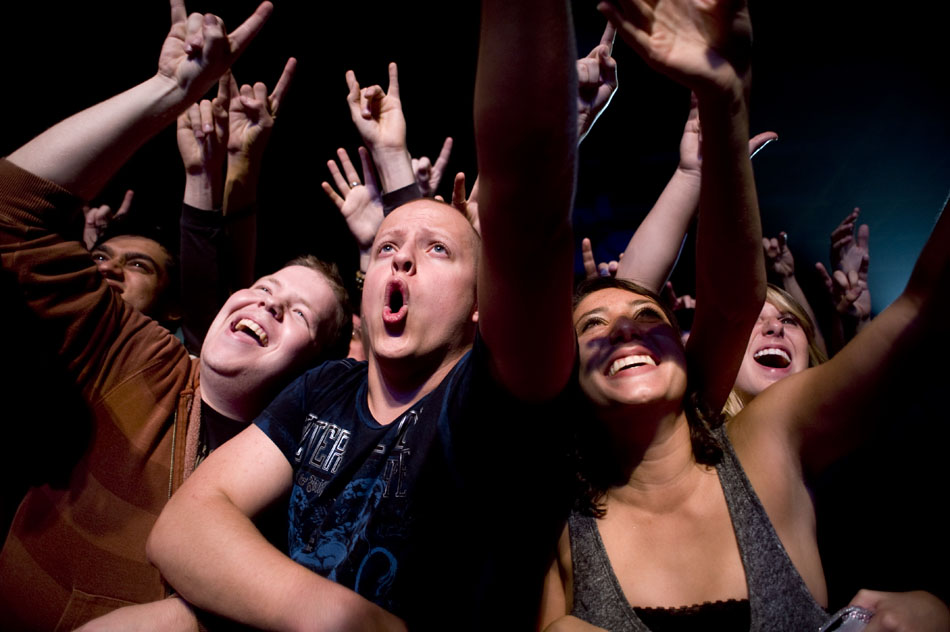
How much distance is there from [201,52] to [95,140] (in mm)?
395

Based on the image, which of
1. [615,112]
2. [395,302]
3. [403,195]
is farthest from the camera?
[615,112]

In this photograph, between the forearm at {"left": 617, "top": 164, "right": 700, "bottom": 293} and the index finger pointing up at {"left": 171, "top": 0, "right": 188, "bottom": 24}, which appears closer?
the index finger pointing up at {"left": 171, "top": 0, "right": 188, "bottom": 24}

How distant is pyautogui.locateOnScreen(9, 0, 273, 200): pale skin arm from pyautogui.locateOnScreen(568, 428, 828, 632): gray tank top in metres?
1.60

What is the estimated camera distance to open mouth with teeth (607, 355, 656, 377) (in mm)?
1264

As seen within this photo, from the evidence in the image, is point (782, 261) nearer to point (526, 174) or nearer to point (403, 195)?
point (403, 195)

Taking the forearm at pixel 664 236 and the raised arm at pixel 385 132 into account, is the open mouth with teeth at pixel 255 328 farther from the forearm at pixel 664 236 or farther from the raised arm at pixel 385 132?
the forearm at pixel 664 236

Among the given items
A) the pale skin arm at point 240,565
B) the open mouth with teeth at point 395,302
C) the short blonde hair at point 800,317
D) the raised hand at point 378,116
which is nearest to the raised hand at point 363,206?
the raised hand at point 378,116

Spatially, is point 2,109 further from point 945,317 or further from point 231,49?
point 945,317

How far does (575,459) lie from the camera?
139cm

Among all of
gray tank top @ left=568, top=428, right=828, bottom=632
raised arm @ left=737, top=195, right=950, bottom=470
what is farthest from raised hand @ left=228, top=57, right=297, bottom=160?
raised arm @ left=737, top=195, right=950, bottom=470

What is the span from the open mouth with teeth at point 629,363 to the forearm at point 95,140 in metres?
1.45

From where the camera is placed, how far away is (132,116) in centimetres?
145

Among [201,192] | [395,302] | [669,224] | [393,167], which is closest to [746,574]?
[395,302]

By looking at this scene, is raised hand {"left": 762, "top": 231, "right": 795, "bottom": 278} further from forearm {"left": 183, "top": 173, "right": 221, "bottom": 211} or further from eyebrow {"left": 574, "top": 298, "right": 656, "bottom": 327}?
forearm {"left": 183, "top": 173, "right": 221, "bottom": 211}
